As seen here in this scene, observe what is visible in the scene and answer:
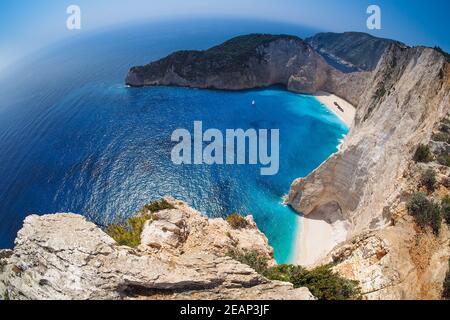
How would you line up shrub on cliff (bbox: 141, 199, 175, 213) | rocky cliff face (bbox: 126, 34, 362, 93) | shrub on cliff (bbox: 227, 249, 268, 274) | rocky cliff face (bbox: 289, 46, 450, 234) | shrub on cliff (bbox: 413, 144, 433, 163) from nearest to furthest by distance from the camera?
shrub on cliff (bbox: 227, 249, 268, 274), shrub on cliff (bbox: 141, 199, 175, 213), shrub on cliff (bbox: 413, 144, 433, 163), rocky cliff face (bbox: 289, 46, 450, 234), rocky cliff face (bbox: 126, 34, 362, 93)

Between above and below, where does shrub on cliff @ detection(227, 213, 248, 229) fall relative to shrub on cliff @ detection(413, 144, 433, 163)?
below

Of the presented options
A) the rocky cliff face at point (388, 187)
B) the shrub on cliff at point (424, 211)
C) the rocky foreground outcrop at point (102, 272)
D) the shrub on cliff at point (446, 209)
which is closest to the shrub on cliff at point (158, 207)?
the rocky foreground outcrop at point (102, 272)

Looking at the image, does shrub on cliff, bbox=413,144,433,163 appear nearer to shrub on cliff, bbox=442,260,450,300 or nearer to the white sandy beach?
the white sandy beach

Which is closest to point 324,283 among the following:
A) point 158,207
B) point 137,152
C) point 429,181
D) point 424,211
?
point 424,211

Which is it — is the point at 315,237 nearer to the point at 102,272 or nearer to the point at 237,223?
the point at 237,223

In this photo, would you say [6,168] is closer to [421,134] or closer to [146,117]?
[146,117]
